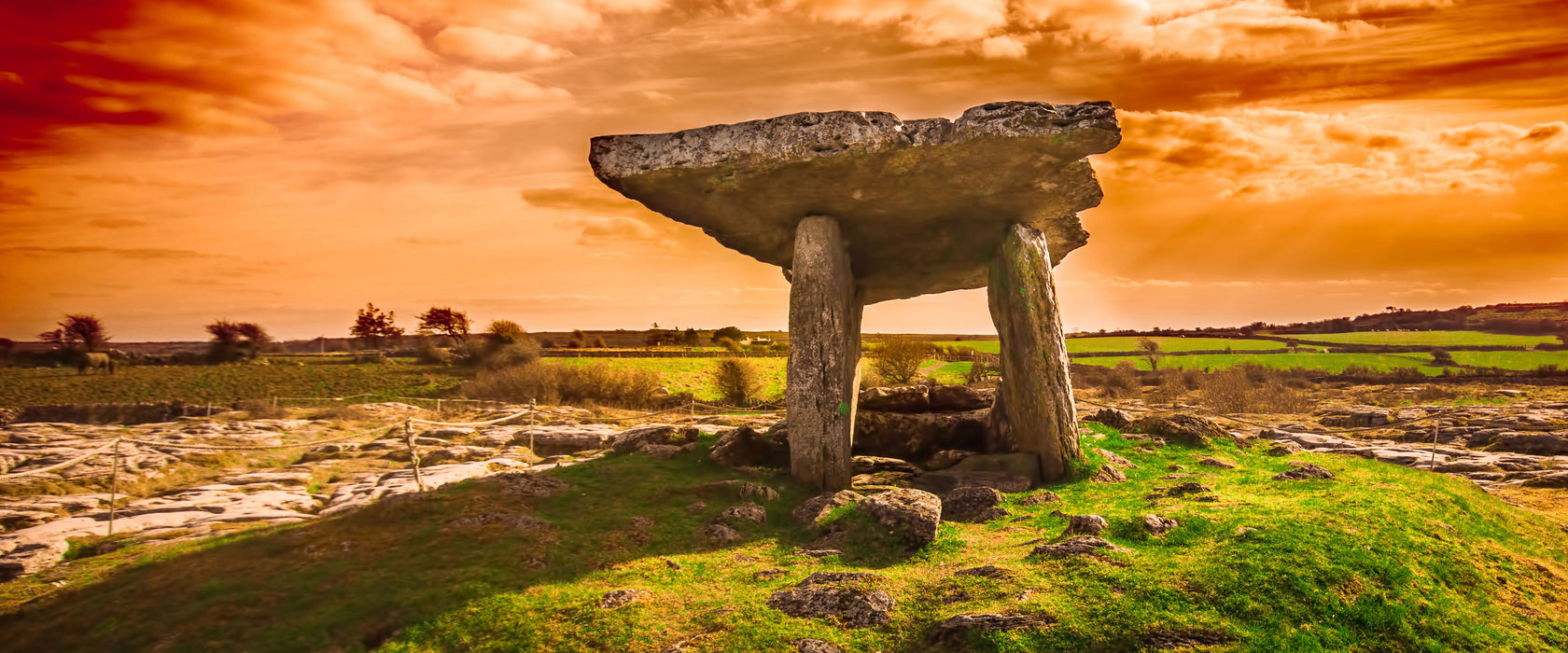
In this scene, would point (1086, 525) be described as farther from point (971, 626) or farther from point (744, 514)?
point (744, 514)

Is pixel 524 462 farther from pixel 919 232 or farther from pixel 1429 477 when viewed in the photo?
pixel 1429 477

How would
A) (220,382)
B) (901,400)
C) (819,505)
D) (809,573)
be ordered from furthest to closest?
(220,382) → (901,400) → (819,505) → (809,573)

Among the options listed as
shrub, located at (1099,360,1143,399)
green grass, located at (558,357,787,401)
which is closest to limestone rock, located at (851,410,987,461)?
green grass, located at (558,357,787,401)

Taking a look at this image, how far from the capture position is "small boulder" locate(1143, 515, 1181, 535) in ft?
24.1

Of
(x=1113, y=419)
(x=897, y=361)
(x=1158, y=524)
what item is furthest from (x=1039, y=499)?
(x=897, y=361)

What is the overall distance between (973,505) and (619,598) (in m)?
4.95

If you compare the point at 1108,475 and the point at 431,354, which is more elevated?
the point at 431,354

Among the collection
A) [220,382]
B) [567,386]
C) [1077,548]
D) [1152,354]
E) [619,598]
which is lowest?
[619,598]

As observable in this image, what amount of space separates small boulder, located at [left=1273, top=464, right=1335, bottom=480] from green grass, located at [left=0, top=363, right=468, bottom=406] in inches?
1370

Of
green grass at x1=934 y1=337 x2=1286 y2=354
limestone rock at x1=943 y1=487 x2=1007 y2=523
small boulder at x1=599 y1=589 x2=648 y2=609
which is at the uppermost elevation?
green grass at x1=934 y1=337 x2=1286 y2=354

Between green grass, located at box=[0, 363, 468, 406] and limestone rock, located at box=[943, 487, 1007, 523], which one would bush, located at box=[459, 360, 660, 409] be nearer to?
green grass, located at box=[0, 363, 468, 406]

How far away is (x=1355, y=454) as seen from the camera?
15.1 m

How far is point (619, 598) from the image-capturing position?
6.67 meters

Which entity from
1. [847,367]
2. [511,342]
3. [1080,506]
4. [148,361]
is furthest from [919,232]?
[148,361]
